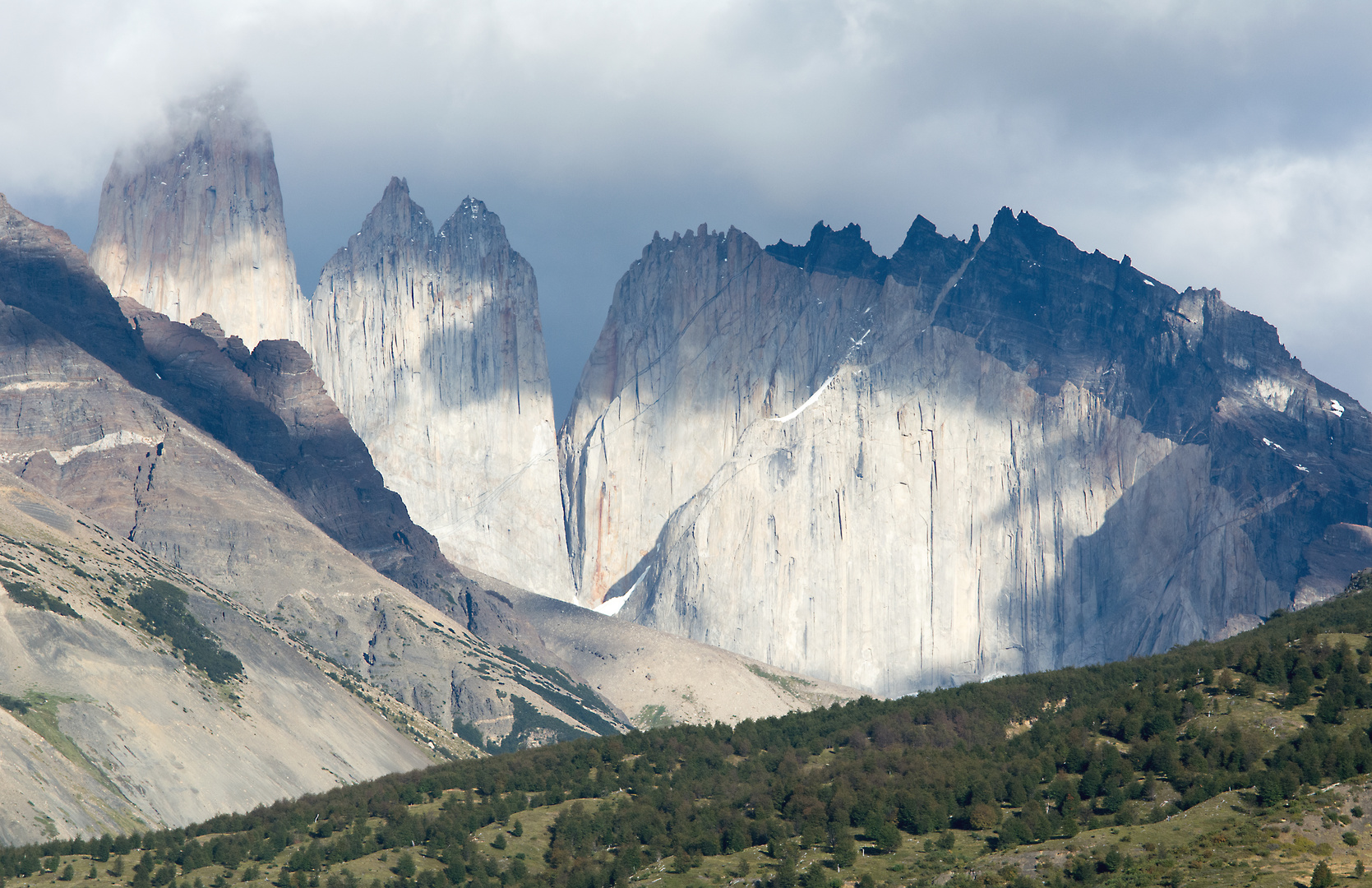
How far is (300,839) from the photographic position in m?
128

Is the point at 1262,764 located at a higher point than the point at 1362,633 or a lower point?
lower

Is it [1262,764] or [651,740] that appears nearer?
[1262,764]

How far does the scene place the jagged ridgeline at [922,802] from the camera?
92.9 metres

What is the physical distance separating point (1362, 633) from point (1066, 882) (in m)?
42.3

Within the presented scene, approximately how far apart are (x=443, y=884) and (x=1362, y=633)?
69257 mm

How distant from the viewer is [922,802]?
353 ft

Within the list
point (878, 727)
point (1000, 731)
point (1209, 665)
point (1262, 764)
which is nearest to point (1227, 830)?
point (1262, 764)

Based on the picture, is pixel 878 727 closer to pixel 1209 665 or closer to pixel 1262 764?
pixel 1209 665

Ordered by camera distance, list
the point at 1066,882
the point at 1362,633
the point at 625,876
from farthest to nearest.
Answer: the point at 1362,633, the point at 625,876, the point at 1066,882

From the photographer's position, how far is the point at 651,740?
14825 centimetres

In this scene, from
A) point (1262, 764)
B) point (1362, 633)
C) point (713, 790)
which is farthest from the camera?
point (713, 790)

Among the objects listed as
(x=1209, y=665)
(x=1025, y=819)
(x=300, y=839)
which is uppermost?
(x=1209, y=665)

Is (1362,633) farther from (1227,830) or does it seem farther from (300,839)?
→ (300,839)

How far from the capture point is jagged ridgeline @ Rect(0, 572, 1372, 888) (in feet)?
305
